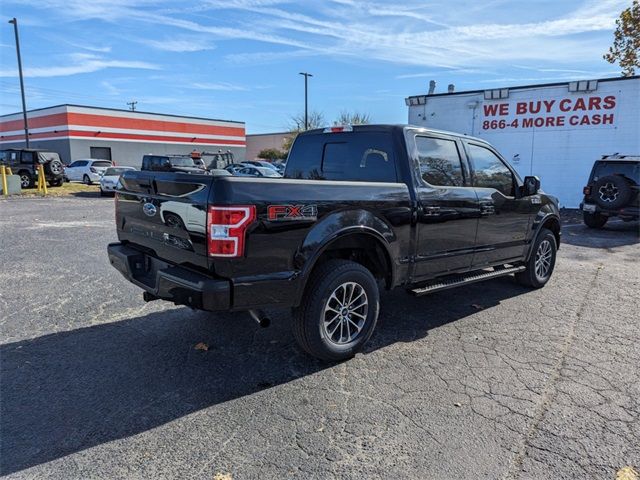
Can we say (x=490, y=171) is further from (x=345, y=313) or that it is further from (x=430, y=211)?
(x=345, y=313)

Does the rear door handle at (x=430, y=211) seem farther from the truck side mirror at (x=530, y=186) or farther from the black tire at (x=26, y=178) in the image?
the black tire at (x=26, y=178)

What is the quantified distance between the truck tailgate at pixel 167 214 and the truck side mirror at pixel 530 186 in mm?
4197

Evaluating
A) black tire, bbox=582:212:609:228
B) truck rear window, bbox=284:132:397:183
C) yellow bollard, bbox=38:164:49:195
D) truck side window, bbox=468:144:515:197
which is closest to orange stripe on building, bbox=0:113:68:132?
yellow bollard, bbox=38:164:49:195

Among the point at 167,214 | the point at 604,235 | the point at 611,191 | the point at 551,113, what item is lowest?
the point at 604,235

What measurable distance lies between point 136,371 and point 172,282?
900 mm

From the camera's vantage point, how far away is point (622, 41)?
26.6 metres

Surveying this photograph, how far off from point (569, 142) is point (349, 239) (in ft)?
51.9

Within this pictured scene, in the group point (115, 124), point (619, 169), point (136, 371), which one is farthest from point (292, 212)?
point (115, 124)

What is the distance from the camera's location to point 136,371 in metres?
3.69

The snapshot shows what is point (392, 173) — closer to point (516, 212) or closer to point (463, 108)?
point (516, 212)

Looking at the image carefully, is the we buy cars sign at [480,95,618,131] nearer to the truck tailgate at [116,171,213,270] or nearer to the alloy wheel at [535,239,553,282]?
the alloy wheel at [535,239,553,282]

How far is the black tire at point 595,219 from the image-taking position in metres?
12.4

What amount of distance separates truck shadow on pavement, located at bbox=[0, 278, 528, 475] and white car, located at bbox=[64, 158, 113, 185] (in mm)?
24462

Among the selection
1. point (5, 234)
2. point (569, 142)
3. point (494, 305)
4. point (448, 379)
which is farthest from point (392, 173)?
point (569, 142)
